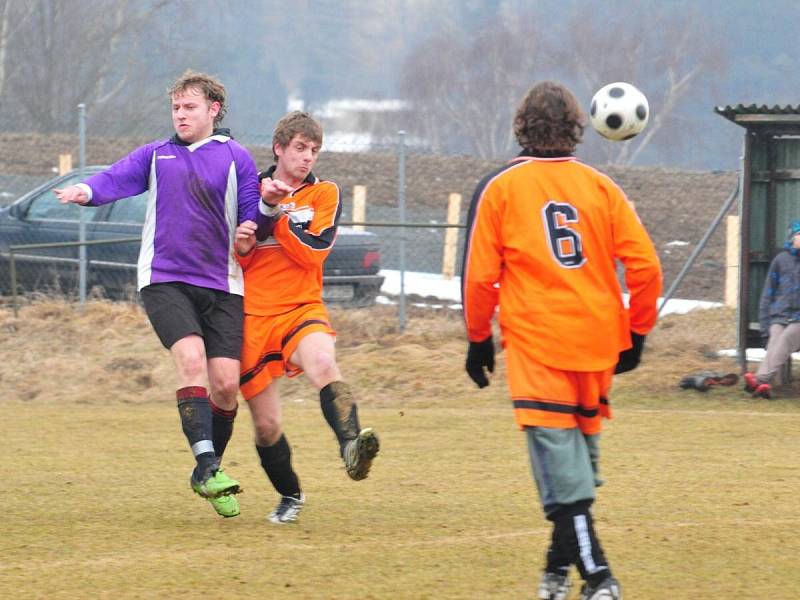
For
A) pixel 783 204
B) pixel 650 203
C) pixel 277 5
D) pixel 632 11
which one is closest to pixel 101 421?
pixel 783 204

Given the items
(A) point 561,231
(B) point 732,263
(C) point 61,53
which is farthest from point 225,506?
(C) point 61,53

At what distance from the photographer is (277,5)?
283ft

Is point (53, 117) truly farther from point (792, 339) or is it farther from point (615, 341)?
point (615, 341)

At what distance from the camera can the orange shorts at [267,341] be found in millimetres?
6352

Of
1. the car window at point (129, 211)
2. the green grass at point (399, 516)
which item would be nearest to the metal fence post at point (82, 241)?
the car window at point (129, 211)

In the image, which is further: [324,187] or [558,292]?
[324,187]

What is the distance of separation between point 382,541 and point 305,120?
1.81 meters

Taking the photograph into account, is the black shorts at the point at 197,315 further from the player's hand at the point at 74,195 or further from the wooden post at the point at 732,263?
the wooden post at the point at 732,263

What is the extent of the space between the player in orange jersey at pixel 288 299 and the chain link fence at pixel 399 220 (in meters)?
6.60

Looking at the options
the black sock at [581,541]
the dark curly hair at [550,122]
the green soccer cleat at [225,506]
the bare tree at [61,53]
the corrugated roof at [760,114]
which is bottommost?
the green soccer cleat at [225,506]

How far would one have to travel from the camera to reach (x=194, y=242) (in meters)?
6.22

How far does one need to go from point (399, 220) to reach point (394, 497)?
8.30 meters

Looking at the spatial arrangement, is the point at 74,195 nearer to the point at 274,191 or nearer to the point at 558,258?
the point at 274,191

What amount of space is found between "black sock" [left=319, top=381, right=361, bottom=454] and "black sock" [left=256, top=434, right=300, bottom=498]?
0.34m
